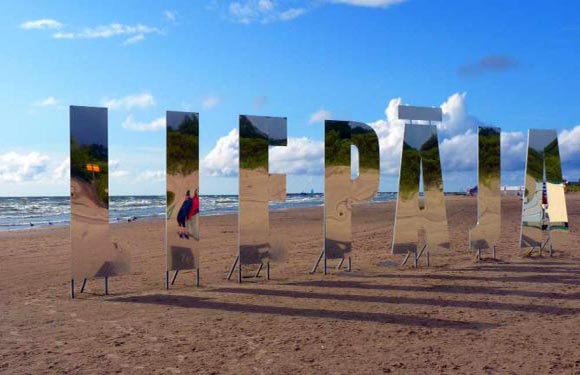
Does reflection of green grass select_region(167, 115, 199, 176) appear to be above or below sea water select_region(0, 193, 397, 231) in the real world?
above

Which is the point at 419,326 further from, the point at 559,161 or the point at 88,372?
the point at 559,161

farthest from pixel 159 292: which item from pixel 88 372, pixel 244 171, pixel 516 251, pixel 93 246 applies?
pixel 516 251

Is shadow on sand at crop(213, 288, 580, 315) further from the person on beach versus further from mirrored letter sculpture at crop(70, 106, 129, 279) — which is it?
mirrored letter sculpture at crop(70, 106, 129, 279)

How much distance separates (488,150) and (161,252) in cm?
1044

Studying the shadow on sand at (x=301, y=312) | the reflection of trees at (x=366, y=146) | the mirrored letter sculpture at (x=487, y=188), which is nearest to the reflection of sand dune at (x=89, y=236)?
the shadow on sand at (x=301, y=312)

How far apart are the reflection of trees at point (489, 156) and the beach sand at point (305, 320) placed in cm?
228

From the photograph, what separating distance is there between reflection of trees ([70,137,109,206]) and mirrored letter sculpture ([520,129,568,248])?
10.9m

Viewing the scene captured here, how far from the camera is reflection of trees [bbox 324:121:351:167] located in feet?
43.0

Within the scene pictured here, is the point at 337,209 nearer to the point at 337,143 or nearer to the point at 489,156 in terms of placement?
the point at 337,143

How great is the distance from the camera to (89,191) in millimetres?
10859

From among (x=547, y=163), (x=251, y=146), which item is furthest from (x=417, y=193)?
(x=547, y=163)

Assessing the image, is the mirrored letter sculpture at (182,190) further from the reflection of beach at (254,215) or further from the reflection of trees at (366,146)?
the reflection of trees at (366,146)

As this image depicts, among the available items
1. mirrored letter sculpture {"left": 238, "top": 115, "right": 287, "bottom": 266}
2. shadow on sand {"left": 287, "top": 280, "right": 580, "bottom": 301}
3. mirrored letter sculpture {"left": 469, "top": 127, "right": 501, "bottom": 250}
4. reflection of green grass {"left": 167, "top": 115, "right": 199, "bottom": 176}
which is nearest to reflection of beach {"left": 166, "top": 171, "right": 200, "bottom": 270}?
reflection of green grass {"left": 167, "top": 115, "right": 199, "bottom": 176}

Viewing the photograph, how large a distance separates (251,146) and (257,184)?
2.68 feet
